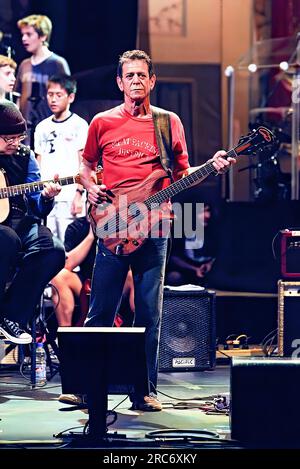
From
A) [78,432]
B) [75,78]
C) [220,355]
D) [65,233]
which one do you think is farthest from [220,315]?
[78,432]

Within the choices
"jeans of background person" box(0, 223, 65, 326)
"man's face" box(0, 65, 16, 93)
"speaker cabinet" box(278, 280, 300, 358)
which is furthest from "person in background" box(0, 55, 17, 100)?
"speaker cabinet" box(278, 280, 300, 358)

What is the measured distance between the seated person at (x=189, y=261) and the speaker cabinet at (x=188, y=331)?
3.40 feet

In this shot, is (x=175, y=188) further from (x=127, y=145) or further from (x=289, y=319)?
(x=289, y=319)

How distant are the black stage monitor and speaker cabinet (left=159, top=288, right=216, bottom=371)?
2.42m

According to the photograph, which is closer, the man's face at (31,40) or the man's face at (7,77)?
the man's face at (7,77)

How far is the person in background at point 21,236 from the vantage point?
23.2 feet

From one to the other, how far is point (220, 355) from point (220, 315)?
44 centimetres

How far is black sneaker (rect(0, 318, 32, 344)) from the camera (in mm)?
7031

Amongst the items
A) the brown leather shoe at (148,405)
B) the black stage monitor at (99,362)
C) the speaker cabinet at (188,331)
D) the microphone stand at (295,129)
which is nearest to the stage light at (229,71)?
the microphone stand at (295,129)

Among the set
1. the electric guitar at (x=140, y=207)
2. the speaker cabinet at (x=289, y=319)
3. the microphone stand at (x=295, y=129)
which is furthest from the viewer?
the microphone stand at (x=295, y=129)

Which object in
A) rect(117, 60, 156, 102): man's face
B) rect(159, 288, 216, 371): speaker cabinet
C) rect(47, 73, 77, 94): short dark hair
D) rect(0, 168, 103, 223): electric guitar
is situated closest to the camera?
rect(117, 60, 156, 102): man's face

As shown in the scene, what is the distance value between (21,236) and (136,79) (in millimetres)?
1562

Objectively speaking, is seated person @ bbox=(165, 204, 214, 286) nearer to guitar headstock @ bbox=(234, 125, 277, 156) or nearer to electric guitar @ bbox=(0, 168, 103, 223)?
electric guitar @ bbox=(0, 168, 103, 223)

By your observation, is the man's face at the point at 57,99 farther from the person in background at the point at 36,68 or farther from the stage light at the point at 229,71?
the stage light at the point at 229,71
